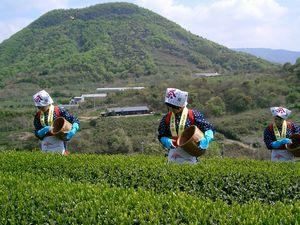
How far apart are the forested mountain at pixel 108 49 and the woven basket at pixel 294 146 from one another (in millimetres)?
77150

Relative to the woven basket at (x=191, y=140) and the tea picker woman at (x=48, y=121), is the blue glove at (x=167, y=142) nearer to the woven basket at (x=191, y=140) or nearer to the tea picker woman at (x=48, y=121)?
the woven basket at (x=191, y=140)

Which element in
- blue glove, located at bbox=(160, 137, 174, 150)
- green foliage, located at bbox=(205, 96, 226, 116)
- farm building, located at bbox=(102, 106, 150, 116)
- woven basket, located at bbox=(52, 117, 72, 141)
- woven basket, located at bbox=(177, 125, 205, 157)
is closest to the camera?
woven basket, located at bbox=(177, 125, 205, 157)

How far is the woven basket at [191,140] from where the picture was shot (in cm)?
607

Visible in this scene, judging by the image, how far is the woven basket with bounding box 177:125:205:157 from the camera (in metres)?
6.07

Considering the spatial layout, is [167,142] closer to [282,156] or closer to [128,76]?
[282,156]

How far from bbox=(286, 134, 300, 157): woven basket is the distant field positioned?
1.56 ft

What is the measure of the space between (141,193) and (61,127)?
317 centimetres

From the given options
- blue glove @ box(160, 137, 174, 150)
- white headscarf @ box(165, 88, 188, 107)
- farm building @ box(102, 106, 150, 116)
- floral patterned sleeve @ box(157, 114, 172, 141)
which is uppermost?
white headscarf @ box(165, 88, 188, 107)

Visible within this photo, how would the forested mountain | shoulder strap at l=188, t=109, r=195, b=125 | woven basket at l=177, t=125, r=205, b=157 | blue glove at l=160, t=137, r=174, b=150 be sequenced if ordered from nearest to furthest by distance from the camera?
1. woven basket at l=177, t=125, r=205, b=157
2. blue glove at l=160, t=137, r=174, b=150
3. shoulder strap at l=188, t=109, r=195, b=125
4. the forested mountain

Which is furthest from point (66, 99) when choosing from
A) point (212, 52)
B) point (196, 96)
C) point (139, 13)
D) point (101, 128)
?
point (139, 13)

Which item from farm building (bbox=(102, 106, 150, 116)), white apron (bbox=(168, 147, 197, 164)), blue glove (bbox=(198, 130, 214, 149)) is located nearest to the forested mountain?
farm building (bbox=(102, 106, 150, 116))

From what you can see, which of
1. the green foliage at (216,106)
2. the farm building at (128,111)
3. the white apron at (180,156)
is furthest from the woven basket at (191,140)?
the farm building at (128,111)

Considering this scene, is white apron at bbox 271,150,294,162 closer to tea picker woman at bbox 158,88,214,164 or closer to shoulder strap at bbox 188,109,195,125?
tea picker woman at bbox 158,88,214,164

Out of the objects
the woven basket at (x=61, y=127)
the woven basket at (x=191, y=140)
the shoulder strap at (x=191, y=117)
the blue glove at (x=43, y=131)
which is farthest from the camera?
the blue glove at (x=43, y=131)
